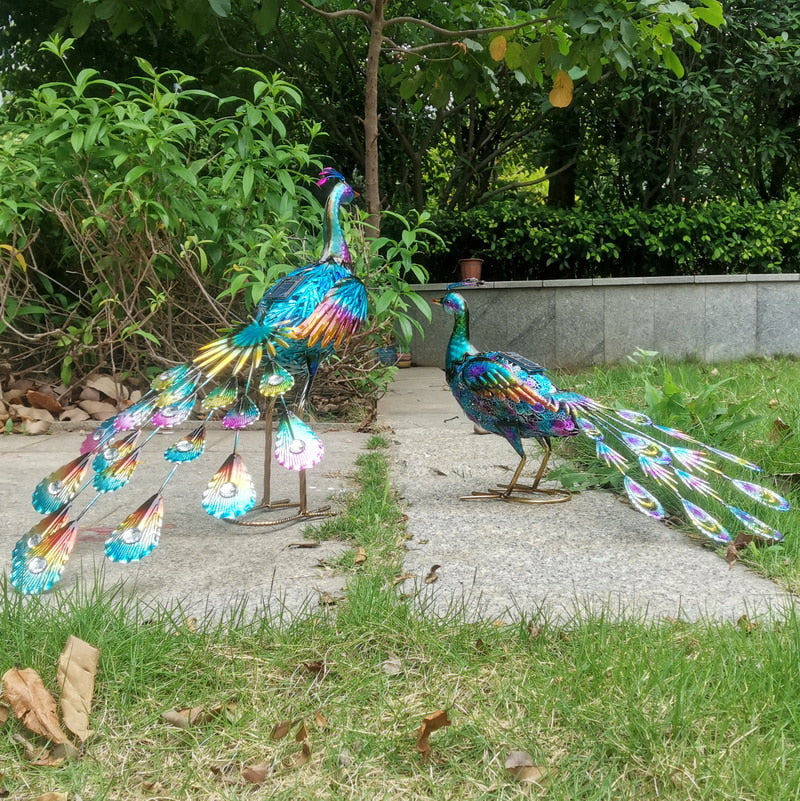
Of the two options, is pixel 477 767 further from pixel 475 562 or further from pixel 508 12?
pixel 508 12

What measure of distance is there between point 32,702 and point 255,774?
1.82 feet

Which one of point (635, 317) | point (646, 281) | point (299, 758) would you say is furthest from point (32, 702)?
point (646, 281)

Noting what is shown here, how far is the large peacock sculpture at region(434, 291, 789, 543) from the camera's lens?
308cm

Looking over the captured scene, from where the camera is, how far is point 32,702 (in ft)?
6.15

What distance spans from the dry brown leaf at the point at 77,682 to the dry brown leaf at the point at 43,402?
4023mm

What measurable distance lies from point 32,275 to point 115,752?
5074mm

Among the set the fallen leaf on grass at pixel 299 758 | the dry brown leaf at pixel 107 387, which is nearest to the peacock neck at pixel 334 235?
the fallen leaf on grass at pixel 299 758

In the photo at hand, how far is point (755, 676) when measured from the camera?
1.94 m

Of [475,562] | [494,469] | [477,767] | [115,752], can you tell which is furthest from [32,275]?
[477,767]

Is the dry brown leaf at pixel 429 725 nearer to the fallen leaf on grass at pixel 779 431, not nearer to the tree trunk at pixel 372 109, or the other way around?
the fallen leaf on grass at pixel 779 431

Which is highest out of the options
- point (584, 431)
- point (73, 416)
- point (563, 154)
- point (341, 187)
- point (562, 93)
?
point (563, 154)

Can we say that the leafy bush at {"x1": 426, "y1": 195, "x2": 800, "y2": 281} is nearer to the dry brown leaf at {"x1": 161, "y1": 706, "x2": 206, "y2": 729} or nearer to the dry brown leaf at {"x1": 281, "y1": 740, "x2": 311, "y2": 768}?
the dry brown leaf at {"x1": 161, "y1": 706, "x2": 206, "y2": 729}

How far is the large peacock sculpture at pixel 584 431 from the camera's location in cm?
308

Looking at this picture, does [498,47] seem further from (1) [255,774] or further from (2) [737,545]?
(1) [255,774]
